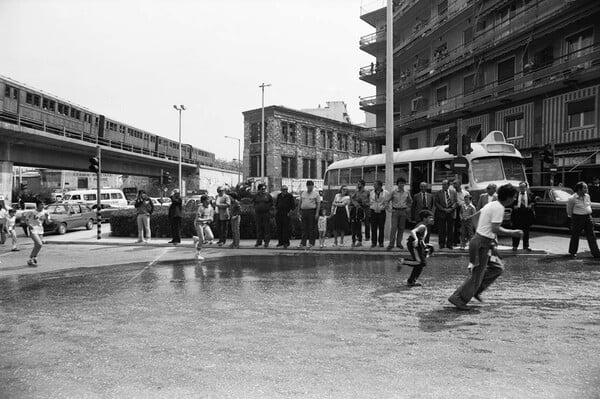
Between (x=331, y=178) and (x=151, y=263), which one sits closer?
(x=151, y=263)

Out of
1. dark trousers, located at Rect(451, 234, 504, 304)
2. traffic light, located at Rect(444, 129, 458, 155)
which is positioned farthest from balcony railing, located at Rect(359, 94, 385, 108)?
dark trousers, located at Rect(451, 234, 504, 304)

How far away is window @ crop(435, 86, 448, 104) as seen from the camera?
31.1m

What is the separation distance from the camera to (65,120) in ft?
103


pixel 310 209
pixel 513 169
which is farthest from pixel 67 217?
pixel 513 169

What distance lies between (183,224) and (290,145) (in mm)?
38778

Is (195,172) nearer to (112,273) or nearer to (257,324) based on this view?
(112,273)

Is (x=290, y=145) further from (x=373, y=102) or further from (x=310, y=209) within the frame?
(x=310, y=209)

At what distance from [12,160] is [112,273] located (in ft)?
84.1

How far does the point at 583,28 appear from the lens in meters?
21.0

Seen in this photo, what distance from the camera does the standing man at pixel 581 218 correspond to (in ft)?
34.2

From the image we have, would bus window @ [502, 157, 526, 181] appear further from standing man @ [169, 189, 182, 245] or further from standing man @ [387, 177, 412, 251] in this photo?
standing man @ [169, 189, 182, 245]

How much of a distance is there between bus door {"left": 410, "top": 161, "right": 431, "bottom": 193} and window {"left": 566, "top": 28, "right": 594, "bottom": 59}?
9.45m

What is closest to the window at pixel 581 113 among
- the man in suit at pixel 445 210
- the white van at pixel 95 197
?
the man in suit at pixel 445 210

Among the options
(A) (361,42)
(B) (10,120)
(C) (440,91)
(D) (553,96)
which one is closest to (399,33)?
(A) (361,42)
